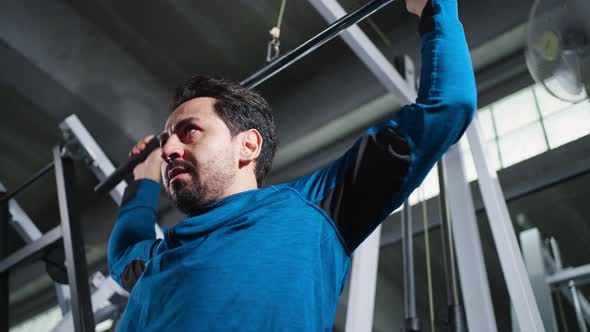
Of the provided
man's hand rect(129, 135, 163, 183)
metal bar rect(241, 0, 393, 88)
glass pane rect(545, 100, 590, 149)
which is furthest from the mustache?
glass pane rect(545, 100, 590, 149)

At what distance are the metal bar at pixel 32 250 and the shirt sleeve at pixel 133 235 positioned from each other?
14.3 inches

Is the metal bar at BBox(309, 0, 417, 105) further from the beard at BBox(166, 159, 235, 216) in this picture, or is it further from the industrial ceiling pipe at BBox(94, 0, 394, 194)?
the beard at BBox(166, 159, 235, 216)

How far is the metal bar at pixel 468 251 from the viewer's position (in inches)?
61.1

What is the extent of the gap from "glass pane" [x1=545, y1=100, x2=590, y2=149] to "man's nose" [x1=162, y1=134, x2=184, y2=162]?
2499 mm

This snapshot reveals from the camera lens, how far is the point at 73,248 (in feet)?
5.55

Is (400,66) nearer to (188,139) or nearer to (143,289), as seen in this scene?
(188,139)

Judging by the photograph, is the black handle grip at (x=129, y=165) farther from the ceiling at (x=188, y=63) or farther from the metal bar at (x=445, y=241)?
the ceiling at (x=188, y=63)

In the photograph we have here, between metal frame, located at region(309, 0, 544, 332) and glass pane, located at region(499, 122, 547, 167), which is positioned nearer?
metal frame, located at region(309, 0, 544, 332)

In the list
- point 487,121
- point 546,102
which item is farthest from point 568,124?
point 487,121

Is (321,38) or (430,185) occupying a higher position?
(430,185)

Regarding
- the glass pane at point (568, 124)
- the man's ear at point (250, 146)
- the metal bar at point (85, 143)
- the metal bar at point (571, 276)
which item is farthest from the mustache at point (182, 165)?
the glass pane at point (568, 124)

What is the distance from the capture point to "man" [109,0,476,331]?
855 mm

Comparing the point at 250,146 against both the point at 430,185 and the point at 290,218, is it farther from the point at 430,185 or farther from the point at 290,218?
the point at 430,185

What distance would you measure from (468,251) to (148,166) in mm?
998
